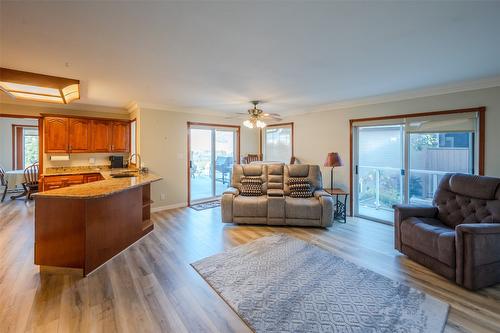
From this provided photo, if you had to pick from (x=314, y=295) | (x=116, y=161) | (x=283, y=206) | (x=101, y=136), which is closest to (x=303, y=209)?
(x=283, y=206)

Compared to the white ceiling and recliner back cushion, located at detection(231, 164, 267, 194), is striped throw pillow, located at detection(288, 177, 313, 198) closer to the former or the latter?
recliner back cushion, located at detection(231, 164, 267, 194)

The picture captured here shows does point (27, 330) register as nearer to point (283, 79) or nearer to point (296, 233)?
point (296, 233)

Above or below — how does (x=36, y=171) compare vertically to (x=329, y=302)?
above

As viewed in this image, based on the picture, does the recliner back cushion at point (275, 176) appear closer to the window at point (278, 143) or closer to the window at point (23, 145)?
the window at point (278, 143)

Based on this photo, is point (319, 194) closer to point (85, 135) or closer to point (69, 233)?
point (69, 233)

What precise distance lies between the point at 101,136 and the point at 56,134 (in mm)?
813

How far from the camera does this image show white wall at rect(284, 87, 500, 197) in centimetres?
334

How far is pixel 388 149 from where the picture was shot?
14.9 ft

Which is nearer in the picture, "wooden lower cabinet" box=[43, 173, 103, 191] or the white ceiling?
the white ceiling

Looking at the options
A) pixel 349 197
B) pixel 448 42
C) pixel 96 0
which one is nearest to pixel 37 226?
pixel 96 0

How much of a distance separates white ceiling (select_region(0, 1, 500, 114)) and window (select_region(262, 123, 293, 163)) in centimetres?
255

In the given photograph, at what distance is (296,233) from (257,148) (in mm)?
3663

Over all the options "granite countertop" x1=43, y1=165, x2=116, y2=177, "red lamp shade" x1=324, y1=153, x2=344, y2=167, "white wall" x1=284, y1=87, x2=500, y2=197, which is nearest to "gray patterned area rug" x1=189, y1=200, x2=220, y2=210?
"granite countertop" x1=43, y1=165, x2=116, y2=177

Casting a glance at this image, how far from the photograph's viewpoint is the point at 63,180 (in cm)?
483
